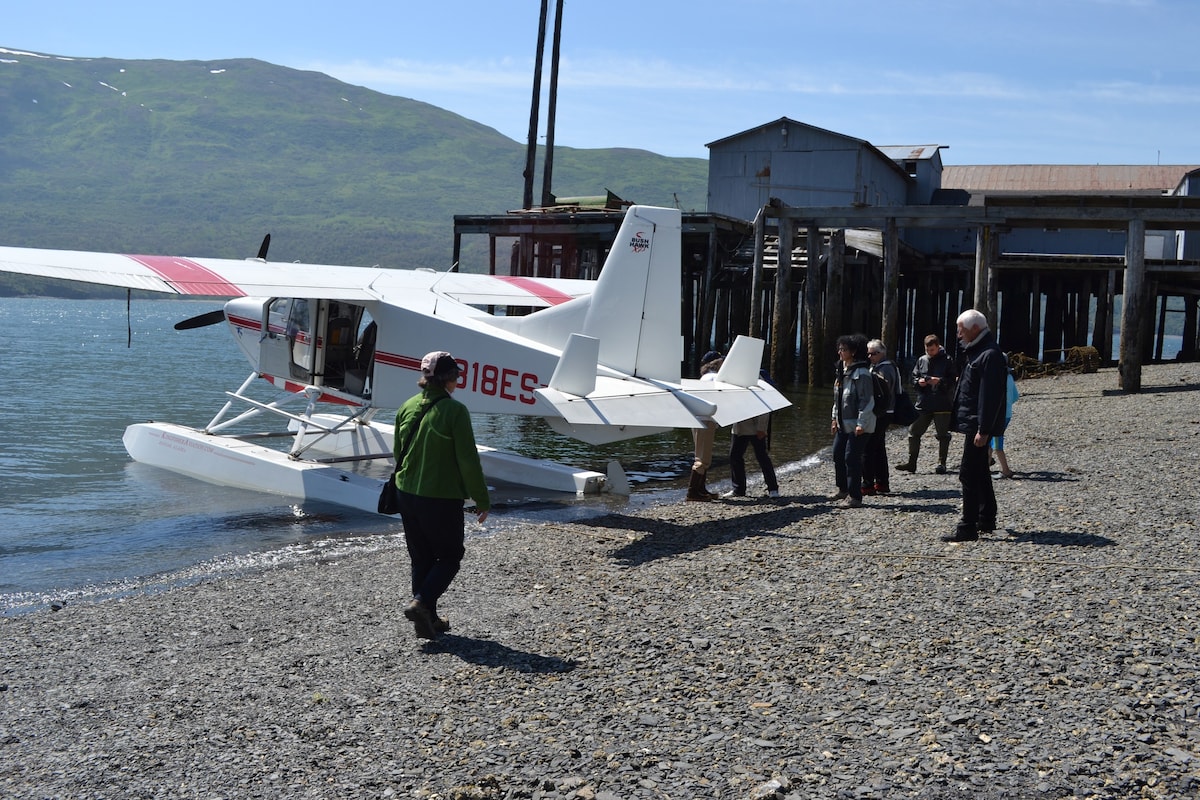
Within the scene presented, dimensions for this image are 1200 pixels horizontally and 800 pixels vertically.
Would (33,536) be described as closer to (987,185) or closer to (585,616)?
(585,616)

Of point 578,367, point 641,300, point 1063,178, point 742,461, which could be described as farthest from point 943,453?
point 1063,178

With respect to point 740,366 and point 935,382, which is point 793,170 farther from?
point 740,366

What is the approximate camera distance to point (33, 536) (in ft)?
34.7

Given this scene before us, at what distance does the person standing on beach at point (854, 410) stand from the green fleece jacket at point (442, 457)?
15.5 feet

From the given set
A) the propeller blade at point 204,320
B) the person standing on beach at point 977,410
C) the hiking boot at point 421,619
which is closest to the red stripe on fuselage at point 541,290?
the propeller blade at point 204,320

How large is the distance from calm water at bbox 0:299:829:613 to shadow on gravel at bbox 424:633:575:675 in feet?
11.7

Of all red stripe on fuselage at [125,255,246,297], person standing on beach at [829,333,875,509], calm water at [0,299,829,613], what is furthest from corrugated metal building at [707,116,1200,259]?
person standing on beach at [829,333,875,509]

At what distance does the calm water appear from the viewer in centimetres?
921

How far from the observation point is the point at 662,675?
5.26 meters

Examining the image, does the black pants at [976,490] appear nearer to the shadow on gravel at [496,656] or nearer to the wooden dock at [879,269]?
the shadow on gravel at [496,656]

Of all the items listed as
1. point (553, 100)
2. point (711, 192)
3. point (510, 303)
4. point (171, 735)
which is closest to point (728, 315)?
point (711, 192)

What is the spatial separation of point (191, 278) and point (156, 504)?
8.84 ft

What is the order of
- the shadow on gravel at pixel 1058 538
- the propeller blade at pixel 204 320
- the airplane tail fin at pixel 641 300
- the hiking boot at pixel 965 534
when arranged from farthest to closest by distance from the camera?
1. the propeller blade at pixel 204 320
2. the airplane tail fin at pixel 641 300
3. the hiking boot at pixel 965 534
4. the shadow on gravel at pixel 1058 538

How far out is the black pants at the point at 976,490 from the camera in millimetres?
7812
